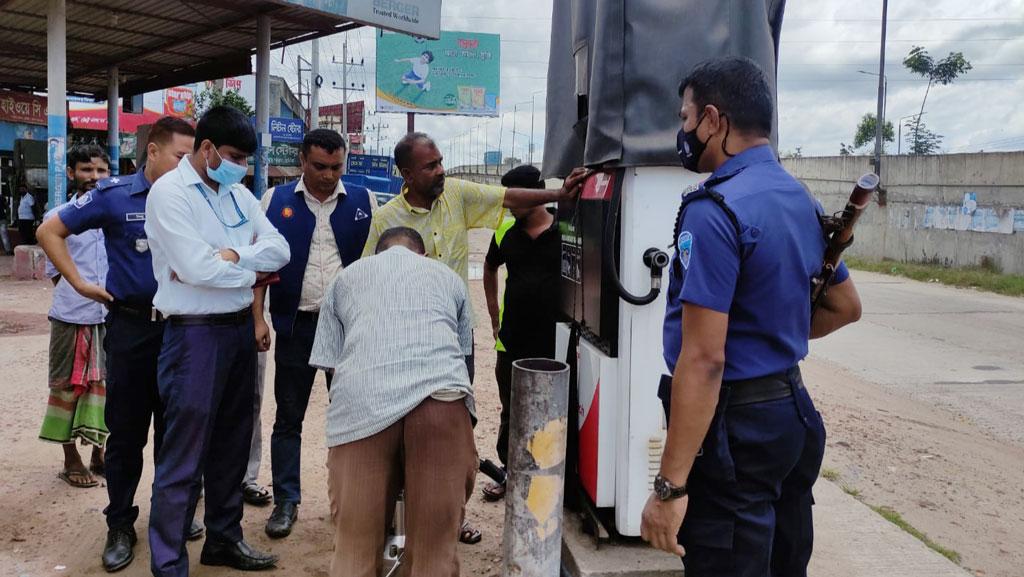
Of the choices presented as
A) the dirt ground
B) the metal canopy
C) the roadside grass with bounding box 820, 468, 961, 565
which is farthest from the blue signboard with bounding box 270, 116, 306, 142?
the roadside grass with bounding box 820, 468, 961, 565

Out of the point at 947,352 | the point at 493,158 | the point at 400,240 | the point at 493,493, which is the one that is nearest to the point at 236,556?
the point at 493,493

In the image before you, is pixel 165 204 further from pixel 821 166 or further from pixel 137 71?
pixel 821 166

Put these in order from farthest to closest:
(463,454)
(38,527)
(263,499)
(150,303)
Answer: (263,499) → (38,527) → (150,303) → (463,454)

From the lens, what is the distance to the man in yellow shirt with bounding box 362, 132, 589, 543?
3607mm

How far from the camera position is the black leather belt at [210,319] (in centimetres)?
309

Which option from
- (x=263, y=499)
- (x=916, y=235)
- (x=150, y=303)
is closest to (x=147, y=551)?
(x=263, y=499)

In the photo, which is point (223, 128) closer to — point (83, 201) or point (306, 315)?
point (83, 201)

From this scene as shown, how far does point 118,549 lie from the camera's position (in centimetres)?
346

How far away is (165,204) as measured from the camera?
9.80 ft

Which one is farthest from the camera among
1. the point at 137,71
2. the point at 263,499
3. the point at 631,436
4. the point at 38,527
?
the point at 137,71

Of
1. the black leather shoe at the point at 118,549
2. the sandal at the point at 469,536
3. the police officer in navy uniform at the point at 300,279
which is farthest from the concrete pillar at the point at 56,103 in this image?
the sandal at the point at 469,536

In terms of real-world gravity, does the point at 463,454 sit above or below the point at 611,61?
below

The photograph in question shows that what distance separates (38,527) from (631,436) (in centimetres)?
308

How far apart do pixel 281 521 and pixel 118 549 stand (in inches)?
28.6
